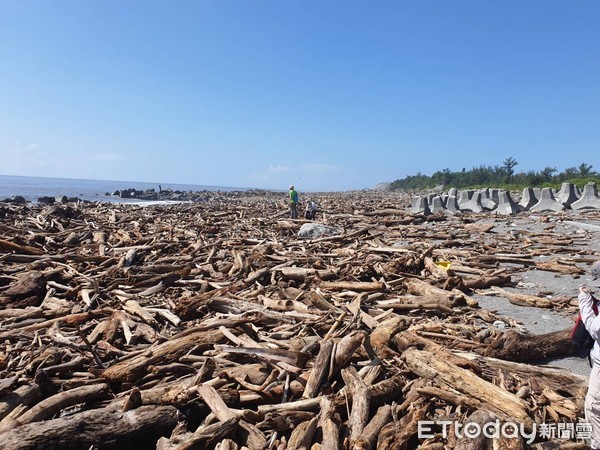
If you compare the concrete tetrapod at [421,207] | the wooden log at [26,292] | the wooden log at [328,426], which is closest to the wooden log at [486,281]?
the wooden log at [328,426]

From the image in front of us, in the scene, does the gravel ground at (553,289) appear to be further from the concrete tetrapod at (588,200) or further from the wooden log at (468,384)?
the concrete tetrapod at (588,200)

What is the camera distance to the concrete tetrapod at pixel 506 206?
1881 centimetres

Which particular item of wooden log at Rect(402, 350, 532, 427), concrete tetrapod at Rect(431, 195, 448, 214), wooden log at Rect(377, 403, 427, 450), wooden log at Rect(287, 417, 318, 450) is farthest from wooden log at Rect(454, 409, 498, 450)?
concrete tetrapod at Rect(431, 195, 448, 214)

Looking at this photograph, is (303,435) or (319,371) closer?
(303,435)

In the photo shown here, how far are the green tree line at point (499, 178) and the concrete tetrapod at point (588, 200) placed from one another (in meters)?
17.2

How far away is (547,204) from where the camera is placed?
20.1m

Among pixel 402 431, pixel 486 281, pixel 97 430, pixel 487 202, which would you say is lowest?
pixel 97 430

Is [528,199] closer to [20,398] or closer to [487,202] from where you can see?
[487,202]

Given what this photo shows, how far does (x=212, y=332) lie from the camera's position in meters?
4.54

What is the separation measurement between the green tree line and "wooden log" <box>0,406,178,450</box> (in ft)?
135

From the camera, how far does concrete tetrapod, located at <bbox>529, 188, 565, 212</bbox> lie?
19828 mm

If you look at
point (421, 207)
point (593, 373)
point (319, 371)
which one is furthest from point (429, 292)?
point (421, 207)

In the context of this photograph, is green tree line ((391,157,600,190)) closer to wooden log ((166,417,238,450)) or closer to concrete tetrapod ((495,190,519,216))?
concrete tetrapod ((495,190,519,216))

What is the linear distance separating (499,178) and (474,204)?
46.7 meters
